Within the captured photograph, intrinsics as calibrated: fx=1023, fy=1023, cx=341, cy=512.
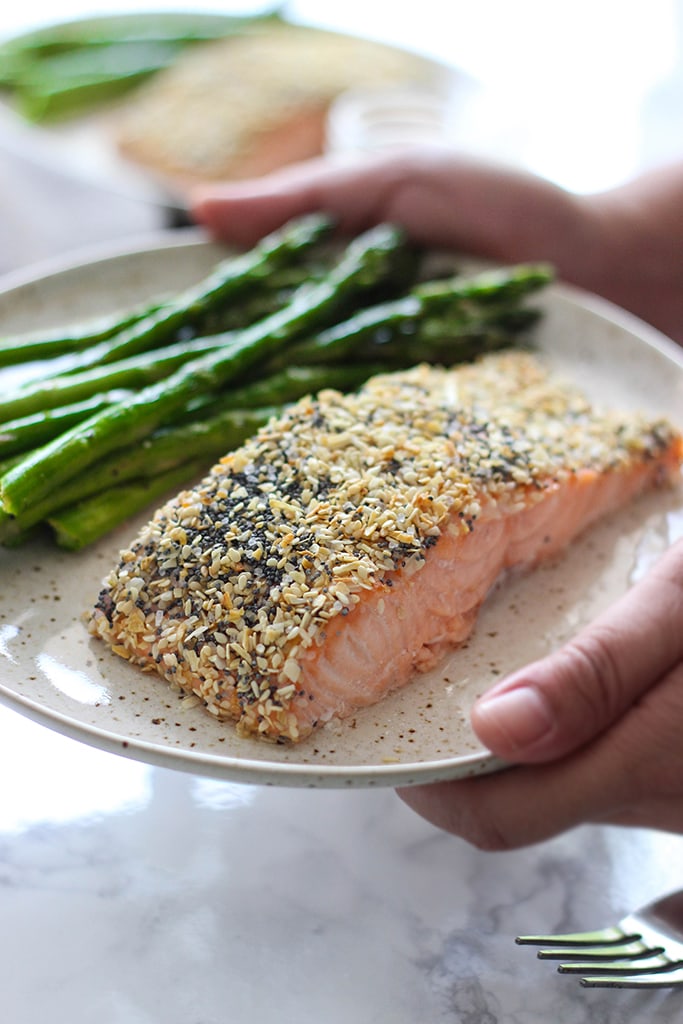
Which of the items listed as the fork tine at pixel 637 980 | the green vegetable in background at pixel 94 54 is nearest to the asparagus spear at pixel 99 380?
the fork tine at pixel 637 980

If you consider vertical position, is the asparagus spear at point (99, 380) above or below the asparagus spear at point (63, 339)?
below

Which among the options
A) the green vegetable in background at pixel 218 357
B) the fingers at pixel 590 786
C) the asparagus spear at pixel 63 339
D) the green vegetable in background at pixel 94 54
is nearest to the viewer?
the fingers at pixel 590 786

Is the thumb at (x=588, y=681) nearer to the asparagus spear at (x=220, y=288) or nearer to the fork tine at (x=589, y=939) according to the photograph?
the fork tine at (x=589, y=939)

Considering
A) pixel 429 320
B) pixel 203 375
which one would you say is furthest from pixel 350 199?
pixel 203 375

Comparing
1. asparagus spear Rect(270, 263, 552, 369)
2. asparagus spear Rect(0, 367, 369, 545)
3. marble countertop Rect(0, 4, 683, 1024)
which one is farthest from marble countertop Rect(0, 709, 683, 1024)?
asparagus spear Rect(270, 263, 552, 369)

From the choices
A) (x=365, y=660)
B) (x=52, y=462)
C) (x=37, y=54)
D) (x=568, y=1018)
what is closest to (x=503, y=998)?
(x=568, y=1018)

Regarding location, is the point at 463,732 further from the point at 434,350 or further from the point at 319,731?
the point at 434,350

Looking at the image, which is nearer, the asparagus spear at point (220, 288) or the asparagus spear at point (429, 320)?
the asparagus spear at point (220, 288)
